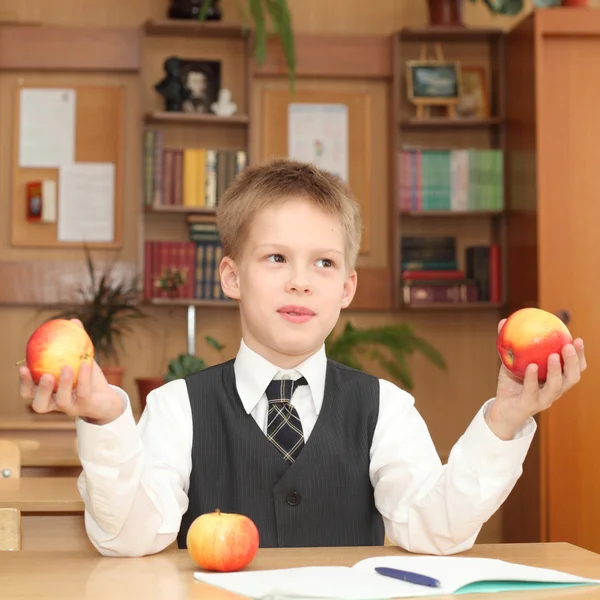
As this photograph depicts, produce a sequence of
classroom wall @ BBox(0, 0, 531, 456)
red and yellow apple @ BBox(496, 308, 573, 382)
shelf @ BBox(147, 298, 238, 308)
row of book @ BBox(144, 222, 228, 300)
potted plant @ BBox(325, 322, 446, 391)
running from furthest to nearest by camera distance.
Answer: classroom wall @ BBox(0, 0, 531, 456) → row of book @ BBox(144, 222, 228, 300) → shelf @ BBox(147, 298, 238, 308) → potted plant @ BBox(325, 322, 446, 391) → red and yellow apple @ BBox(496, 308, 573, 382)

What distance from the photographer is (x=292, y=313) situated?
1.55 meters

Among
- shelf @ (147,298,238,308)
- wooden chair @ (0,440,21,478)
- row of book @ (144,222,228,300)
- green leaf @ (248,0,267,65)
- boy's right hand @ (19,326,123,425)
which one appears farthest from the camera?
row of book @ (144,222,228,300)

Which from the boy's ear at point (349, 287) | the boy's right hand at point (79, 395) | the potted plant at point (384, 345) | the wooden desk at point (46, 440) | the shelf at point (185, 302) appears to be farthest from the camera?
the shelf at point (185, 302)

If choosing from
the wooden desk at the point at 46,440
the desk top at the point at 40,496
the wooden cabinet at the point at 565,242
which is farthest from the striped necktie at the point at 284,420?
the wooden cabinet at the point at 565,242

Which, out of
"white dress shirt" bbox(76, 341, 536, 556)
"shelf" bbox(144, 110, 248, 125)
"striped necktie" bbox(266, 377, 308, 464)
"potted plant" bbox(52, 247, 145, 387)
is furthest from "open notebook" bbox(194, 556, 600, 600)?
"shelf" bbox(144, 110, 248, 125)

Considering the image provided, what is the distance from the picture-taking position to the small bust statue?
487cm

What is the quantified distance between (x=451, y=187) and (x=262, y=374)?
11.5 feet

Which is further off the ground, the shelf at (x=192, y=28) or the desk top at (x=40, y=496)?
the shelf at (x=192, y=28)

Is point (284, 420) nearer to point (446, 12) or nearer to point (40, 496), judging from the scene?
point (40, 496)

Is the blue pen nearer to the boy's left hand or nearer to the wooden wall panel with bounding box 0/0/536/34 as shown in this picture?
the boy's left hand

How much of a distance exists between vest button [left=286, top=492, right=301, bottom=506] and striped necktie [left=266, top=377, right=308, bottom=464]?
5 centimetres

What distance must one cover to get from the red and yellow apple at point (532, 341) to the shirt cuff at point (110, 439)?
49 centimetres

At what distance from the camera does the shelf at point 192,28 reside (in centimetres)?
488

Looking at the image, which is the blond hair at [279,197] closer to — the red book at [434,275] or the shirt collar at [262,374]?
the shirt collar at [262,374]
